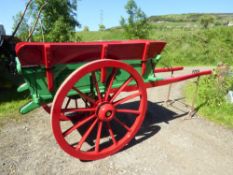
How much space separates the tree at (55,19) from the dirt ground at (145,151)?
955 centimetres

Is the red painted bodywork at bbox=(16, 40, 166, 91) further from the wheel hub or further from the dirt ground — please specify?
the dirt ground

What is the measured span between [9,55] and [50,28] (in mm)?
5342

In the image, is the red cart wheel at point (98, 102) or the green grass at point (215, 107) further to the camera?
the green grass at point (215, 107)

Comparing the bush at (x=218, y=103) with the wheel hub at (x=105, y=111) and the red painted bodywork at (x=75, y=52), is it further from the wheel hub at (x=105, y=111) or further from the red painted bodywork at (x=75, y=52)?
the wheel hub at (x=105, y=111)

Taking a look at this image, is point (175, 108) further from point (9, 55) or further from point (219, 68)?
point (9, 55)

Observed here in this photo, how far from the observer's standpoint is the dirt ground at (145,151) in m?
3.51

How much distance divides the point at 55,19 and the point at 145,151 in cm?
1239

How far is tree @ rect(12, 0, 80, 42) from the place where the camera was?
14039 millimetres

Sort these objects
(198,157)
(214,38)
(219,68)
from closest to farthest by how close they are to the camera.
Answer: (198,157) < (219,68) < (214,38)

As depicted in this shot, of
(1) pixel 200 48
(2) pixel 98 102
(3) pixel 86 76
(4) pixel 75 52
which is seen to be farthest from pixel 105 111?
(1) pixel 200 48

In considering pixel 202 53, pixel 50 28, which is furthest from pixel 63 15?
pixel 202 53

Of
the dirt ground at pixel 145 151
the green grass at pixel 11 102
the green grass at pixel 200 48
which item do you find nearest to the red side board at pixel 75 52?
the dirt ground at pixel 145 151

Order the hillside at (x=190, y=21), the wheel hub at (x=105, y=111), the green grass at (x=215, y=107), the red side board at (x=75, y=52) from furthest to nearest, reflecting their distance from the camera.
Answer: the hillside at (x=190, y=21), the green grass at (x=215, y=107), the wheel hub at (x=105, y=111), the red side board at (x=75, y=52)

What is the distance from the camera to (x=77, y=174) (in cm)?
338
